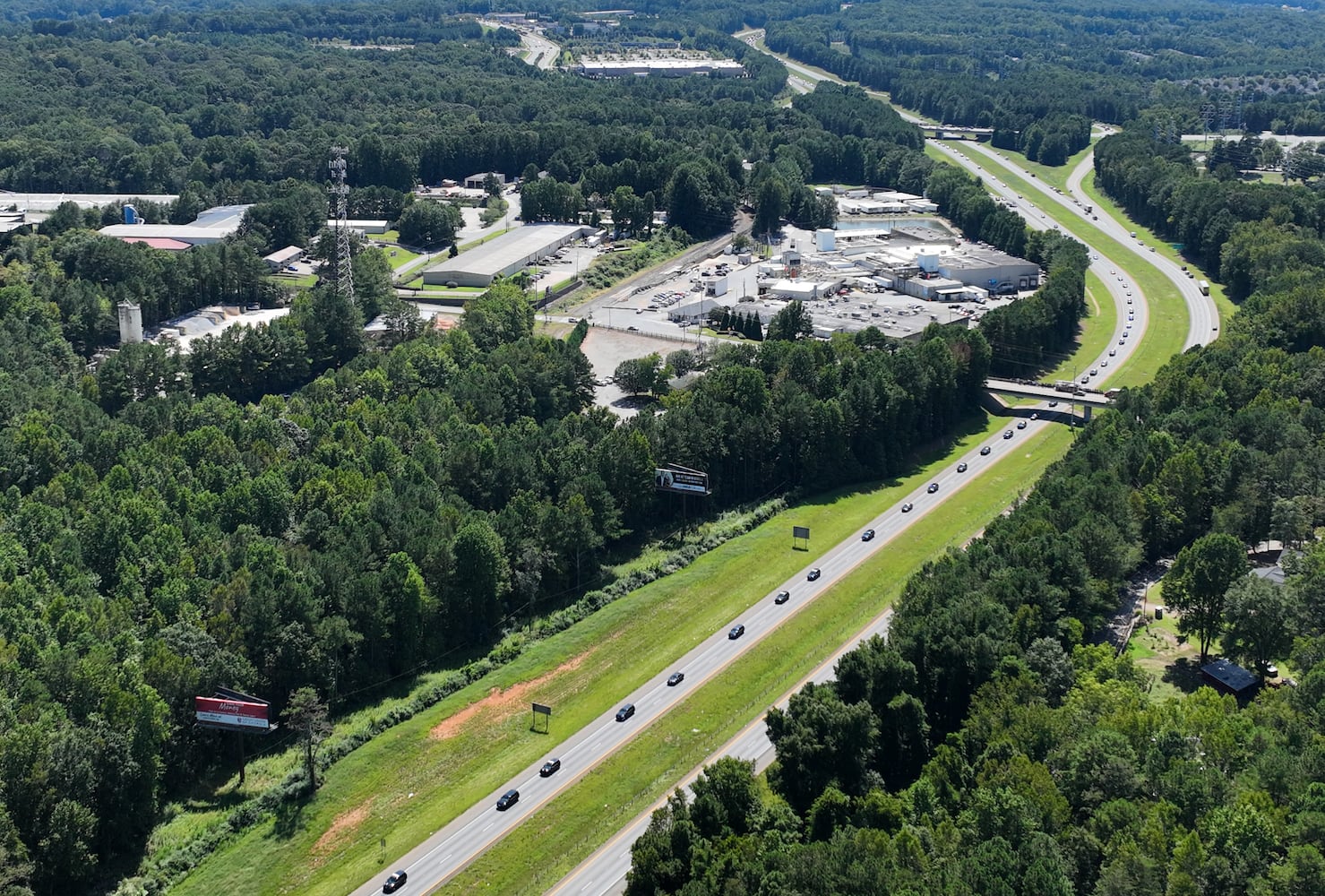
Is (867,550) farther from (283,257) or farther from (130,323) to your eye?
(283,257)

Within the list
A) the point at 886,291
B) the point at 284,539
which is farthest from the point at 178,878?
the point at 886,291

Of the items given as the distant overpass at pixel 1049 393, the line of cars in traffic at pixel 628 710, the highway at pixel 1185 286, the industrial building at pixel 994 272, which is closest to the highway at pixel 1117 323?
the highway at pixel 1185 286

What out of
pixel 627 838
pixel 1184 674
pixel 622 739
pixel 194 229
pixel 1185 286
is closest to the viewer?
pixel 627 838

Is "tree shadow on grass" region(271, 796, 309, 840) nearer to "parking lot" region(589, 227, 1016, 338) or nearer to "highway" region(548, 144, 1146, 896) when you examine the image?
"highway" region(548, 144, 1146, 896)

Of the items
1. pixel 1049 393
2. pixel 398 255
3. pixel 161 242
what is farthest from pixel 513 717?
pixel 161 242

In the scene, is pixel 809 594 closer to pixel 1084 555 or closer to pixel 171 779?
pixel 1084 555

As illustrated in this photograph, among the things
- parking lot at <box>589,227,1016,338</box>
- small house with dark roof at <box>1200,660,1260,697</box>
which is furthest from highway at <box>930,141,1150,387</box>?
small house with dark roof at <box>1200,660,1260,697</box>

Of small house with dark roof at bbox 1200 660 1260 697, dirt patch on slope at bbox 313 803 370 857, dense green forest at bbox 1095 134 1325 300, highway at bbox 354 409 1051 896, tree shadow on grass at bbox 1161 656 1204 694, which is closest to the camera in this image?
highway at bbox 354 409 1051 896
